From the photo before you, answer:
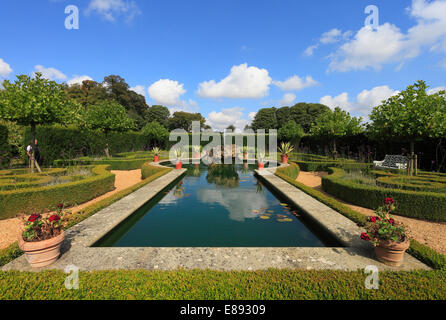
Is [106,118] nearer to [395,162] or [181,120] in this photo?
[395,162]

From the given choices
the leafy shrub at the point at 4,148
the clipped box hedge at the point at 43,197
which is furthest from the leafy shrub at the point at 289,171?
the leafy shrub at the point at 4,148

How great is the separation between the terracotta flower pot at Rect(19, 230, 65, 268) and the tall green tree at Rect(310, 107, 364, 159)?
16.1 metres

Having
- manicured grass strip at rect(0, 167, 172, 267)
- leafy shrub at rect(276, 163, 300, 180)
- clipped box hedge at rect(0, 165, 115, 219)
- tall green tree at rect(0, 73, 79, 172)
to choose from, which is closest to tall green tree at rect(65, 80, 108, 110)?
tall green tree at rect(0, 73, 79, 172)

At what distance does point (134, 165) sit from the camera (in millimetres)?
14750

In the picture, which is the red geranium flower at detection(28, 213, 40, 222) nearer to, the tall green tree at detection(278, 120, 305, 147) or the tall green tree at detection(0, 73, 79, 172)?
the tall green tree at detection(0, 73, 79, 172)

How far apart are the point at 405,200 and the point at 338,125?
1041cm

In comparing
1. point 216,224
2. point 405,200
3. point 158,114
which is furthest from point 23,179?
point 158,114

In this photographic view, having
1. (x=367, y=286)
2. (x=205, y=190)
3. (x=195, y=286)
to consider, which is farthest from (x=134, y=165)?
(x=367, y=286)

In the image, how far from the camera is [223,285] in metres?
2.55

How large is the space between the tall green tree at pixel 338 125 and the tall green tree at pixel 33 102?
1605 centimetres

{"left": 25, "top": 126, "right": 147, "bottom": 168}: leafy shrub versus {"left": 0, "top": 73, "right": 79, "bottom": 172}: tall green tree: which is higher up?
{"left": 0, "top": 73, "right": 79, "bottom": 172}: tall green tree

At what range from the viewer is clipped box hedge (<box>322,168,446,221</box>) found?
5.32m

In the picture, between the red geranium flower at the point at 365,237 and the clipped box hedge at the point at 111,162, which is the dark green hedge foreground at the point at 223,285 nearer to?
the red geranium flower at the point at 365,237

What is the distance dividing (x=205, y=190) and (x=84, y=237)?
4985mm
